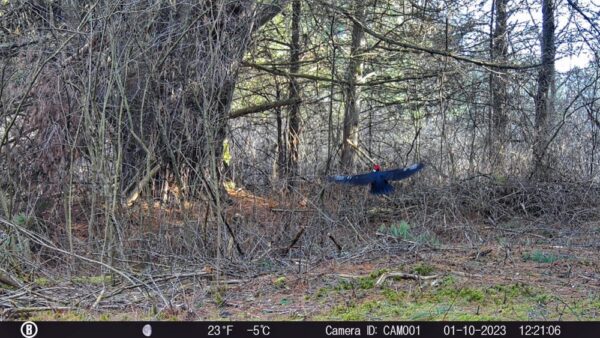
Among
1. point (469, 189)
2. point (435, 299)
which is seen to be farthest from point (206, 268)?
point (469, 189)

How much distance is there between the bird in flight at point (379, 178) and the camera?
886 centimetres

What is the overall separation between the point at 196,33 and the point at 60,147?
2.04 metres

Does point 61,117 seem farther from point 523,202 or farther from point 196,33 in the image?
point 523,202

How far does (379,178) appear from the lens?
30.2 ft

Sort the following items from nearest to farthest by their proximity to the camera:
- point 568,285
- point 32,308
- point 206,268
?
point 32,308, point 568,285, point 206,268
